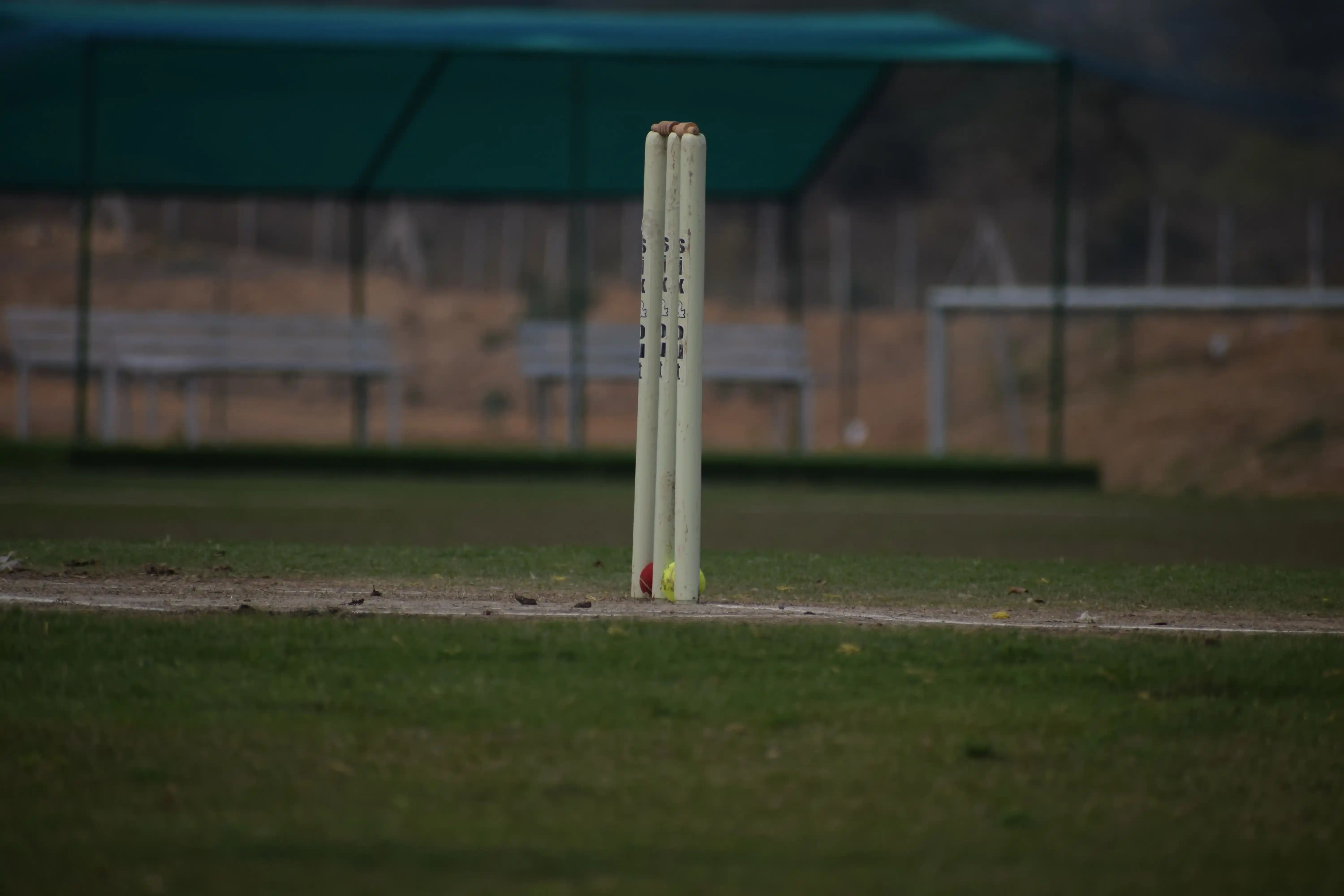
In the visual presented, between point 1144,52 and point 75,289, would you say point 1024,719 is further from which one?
point 1144,52

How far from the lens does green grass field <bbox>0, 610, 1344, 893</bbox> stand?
329cm

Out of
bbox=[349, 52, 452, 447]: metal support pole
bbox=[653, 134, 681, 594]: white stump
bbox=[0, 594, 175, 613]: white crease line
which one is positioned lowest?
bbox=[0, 594, 175, 613]: white crease line

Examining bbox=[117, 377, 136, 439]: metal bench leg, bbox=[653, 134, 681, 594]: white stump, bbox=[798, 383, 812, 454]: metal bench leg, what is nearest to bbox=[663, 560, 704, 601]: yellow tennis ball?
bbox=[653, 134, 681, 594]: white stump

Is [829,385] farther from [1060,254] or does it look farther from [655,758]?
[655,758]

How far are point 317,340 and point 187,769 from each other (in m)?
18.7

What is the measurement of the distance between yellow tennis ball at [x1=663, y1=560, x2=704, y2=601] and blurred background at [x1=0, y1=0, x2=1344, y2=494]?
22236 millimetres

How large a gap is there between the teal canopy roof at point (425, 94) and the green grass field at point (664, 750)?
41.5 ft

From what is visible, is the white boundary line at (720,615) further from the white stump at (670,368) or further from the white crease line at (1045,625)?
the white stump at (670,368)

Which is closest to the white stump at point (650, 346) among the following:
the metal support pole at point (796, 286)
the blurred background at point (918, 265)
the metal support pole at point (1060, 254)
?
the metal support pole at point (1060, 254)

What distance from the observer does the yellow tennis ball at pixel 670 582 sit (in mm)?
6008

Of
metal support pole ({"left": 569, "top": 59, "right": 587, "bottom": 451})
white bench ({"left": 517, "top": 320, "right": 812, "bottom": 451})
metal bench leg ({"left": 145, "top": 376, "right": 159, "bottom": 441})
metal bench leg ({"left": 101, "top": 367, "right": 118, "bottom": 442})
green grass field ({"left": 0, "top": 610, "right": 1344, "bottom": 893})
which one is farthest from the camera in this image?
metal bench leg ({"left": 145, "top": 376, "right": 159, "bottom": 441})

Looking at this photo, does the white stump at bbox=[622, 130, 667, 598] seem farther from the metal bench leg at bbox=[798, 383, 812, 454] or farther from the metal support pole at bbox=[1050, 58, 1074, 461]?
the metal bench leg at bbox=[798, 383, 812, 454]

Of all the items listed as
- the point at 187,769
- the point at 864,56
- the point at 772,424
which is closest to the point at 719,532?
the point at 187,769

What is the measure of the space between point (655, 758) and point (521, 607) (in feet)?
6.51
